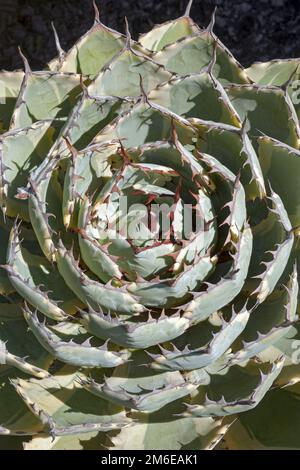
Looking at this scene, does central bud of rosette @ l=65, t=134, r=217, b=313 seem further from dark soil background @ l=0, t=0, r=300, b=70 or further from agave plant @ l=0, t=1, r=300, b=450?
dark soil background @ l=0, t=0, r=300, b=70

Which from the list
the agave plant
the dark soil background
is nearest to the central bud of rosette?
the agave plant

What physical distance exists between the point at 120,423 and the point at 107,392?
0.29 feet

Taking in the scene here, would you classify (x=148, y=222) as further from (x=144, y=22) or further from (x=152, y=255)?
(x=144, y=22)

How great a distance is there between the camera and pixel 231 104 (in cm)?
109

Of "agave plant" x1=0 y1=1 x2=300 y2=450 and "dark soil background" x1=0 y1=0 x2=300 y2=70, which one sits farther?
"dark soil background" x1=0 y1=0 x2=300 y2=70

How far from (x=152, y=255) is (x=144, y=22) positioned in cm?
122

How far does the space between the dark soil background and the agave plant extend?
31.9 inches

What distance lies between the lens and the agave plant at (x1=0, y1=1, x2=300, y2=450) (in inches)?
39.1

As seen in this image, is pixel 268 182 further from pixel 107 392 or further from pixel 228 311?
pixel 107 392

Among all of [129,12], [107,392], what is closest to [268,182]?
[107,392]

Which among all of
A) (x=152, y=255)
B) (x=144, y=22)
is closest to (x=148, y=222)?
(x=152, y=255)

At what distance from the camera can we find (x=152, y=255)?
3.33ft

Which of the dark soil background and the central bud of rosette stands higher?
the central bud of rosette

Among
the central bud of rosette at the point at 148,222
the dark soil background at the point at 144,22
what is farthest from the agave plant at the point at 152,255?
the dark soil background at the point at 144,22
